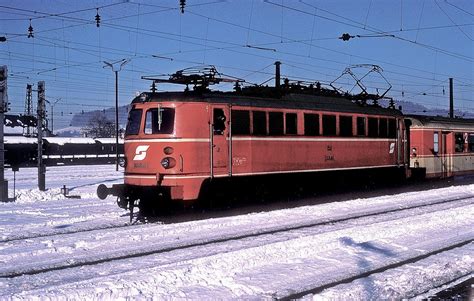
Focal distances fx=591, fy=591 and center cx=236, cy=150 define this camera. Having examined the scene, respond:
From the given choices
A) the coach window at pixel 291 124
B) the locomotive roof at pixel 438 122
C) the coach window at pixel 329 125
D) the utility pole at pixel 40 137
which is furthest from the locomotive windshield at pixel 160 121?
the locomotive roof at pixel 438 122

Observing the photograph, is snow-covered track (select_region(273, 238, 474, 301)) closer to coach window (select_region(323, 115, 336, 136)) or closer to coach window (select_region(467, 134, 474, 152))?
coach window (select_region(323, 115, 336, 136))

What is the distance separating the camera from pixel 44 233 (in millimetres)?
12617

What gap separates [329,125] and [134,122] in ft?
21.9

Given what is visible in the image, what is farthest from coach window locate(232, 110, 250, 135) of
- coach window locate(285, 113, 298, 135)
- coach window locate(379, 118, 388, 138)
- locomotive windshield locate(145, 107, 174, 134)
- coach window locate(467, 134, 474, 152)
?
coach window locate(467, 134, 474, 152)

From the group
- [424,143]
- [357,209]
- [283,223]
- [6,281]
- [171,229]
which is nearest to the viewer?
[6,281]

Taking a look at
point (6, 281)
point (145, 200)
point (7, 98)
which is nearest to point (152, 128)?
point (145, 200)

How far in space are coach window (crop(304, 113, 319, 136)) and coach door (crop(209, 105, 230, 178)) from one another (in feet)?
11.2

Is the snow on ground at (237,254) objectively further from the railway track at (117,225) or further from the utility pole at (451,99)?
the utility pole at (451,99)

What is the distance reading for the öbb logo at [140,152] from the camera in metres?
14.6

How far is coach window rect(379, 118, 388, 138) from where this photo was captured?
2152cm

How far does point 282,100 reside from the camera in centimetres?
1717

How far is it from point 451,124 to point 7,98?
756 inches

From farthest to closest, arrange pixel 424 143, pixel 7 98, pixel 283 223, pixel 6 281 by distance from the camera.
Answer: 1. pixel 424 143
2. pixel 7 98
3. pixel 283 223
4. pixel 6 281

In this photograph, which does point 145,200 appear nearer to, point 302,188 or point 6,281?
point 302,188
